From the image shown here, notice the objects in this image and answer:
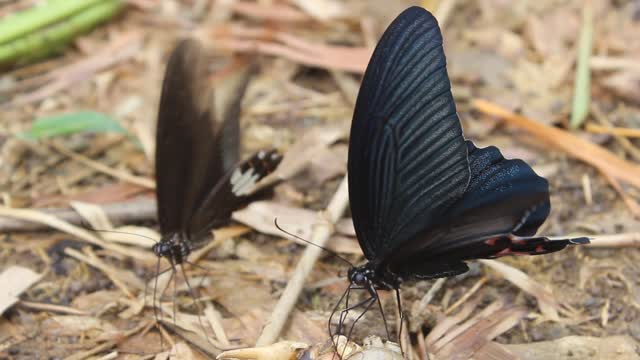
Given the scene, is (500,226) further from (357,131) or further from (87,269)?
(87,269)

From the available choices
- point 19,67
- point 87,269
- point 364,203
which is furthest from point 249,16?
point 364,203

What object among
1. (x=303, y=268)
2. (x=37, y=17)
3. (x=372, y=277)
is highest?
(x=37, y=17)

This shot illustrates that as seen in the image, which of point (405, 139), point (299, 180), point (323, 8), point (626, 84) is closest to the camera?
point (405, 139)

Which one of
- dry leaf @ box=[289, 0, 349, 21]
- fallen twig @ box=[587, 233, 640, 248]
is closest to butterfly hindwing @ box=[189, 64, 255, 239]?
dry leaf @ box=[289, 0, 349, 21]

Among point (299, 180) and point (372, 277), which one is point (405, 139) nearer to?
point (372, 277)

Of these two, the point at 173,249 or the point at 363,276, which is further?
the point at 173,249

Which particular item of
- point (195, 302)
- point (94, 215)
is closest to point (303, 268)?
Result: point (195, 302)

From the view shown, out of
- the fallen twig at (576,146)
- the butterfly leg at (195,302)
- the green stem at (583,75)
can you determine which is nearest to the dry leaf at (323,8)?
the fallen twig at (576,146)
